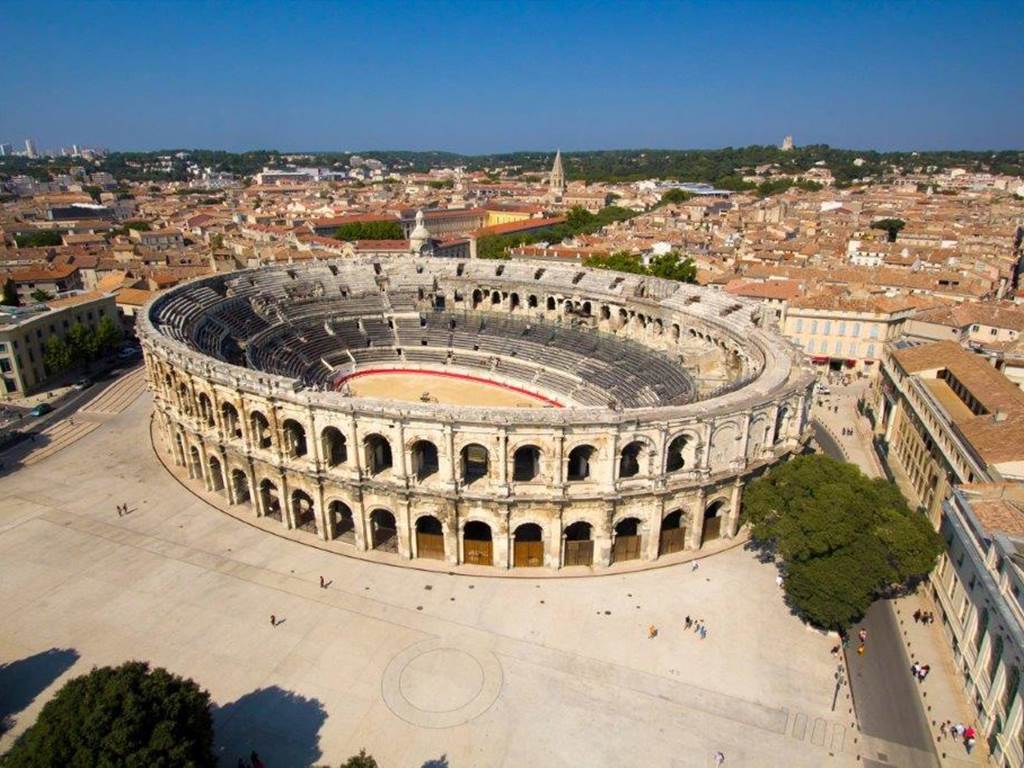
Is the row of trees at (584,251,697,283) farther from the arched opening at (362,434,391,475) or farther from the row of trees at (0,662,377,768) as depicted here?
the row of trees at (0,662,377,768)

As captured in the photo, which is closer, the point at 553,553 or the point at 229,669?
the point at 229,669

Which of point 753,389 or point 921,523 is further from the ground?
point 753,389

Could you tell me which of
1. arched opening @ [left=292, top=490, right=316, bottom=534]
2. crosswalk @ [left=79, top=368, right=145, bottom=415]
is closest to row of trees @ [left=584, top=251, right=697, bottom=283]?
arched opening @ [left=292, top=490, right=316, bottom=534]

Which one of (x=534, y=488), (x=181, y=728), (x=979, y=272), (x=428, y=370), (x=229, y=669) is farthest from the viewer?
(x=979, y=272)

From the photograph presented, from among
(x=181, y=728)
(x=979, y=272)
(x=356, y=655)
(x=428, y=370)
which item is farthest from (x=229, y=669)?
(x=979, y=272)

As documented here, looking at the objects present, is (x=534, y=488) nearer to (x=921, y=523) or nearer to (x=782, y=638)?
(x=782, y=638)

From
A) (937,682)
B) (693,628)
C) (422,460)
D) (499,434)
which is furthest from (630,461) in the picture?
(937,682)
